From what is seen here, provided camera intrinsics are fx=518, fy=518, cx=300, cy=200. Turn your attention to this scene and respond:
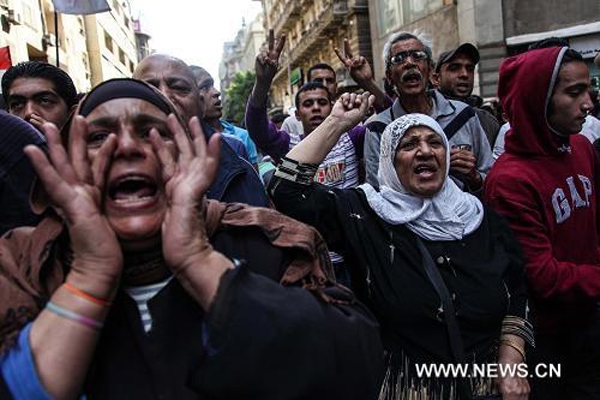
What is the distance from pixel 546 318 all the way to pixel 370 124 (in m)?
1.50

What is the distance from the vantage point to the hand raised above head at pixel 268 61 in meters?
3.38

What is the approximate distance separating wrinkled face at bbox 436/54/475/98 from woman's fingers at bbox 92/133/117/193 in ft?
11.8

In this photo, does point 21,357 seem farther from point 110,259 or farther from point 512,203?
point 512,203

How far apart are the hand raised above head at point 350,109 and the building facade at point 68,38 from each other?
144 inches

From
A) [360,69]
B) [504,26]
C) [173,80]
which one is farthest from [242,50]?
[173,80]

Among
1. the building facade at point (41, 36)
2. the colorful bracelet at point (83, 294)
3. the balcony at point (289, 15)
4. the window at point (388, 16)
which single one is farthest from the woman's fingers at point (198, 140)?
the balcony at point (289, 15)

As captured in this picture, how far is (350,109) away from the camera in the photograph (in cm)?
243

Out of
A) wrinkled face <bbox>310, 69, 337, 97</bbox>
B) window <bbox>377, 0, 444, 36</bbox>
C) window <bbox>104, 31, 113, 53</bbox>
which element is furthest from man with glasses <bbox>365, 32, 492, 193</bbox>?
window <bbox>104, 31, 113, 53</bbox>

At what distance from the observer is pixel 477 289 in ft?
7.18

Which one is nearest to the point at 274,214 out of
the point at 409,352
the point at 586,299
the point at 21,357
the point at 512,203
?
the point at 21,357

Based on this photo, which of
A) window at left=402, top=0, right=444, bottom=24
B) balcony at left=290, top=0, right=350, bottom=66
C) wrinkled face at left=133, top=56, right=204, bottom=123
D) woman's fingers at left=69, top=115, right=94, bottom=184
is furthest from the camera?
balcony at left=290, top=0, right=350, bottom=66

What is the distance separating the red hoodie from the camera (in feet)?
7.85

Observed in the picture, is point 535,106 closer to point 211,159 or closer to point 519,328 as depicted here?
point 519,328

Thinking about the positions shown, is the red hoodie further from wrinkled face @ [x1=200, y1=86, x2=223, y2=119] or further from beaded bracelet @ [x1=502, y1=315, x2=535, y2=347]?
wrinkled face @ [x1=200, y1=86, x2=223, y2=119]
